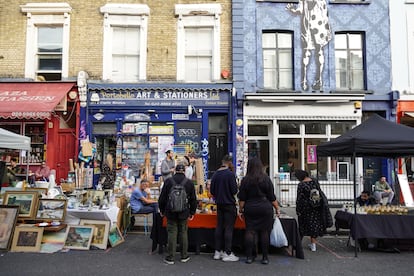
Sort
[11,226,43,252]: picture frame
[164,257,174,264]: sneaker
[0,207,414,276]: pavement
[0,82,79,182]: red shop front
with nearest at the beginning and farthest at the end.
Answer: [0,207,414,276]: pavement
[164,257,174,264]: sneaker
[11,226,43,252]: picture frame
[0,82,79,182]: red shop front

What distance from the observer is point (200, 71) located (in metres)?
13.6

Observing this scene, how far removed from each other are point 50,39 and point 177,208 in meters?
10.4

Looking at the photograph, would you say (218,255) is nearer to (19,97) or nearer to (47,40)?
(19,97)

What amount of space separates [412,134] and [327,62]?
21.3 feet

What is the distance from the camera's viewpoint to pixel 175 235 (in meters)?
6.38

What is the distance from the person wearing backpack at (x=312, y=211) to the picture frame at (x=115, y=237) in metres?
3.73

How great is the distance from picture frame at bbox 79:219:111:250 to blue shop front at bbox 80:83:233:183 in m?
5.65

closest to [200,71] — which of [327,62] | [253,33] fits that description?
[253,33]

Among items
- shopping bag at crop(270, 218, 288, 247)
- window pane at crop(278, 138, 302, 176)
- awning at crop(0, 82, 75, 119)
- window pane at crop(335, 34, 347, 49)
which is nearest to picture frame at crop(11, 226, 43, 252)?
shopping bag at crop(270, 218, 288, 247)

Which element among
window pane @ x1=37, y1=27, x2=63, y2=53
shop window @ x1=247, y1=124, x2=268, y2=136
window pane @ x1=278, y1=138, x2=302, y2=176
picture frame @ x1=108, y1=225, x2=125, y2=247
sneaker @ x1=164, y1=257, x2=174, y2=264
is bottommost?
sneaker @ x1=164, y1=257, x2=174, y2=264

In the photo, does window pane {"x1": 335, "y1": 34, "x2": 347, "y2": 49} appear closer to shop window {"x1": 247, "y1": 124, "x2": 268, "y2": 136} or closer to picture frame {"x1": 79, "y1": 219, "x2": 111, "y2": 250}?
shop window {"x1": 247, "y1": 124, "x2": 268, "y2": 136}

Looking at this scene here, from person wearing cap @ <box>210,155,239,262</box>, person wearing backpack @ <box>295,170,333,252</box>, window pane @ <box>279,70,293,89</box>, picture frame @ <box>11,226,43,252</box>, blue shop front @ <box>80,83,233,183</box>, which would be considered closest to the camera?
person wearing cap @ <box>210,155,239,262</box>

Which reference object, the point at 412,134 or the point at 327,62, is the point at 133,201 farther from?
the point at 327,62

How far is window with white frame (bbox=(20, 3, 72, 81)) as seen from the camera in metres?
13.3
